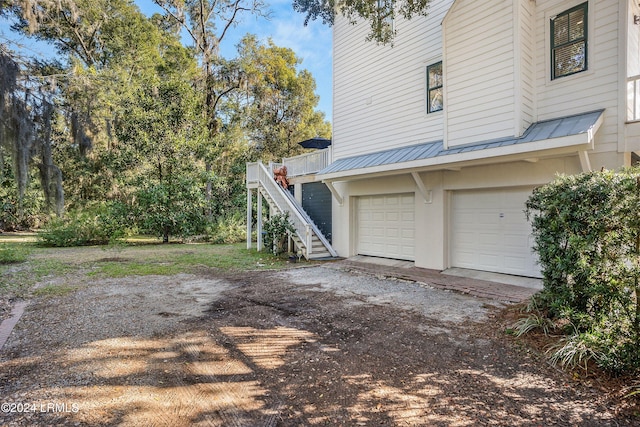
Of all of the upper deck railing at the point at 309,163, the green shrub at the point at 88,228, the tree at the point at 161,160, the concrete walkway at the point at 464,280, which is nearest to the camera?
the concrete walkway at the point at 464,280

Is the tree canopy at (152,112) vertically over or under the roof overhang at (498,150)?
over

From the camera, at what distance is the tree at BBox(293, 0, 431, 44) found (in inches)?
283

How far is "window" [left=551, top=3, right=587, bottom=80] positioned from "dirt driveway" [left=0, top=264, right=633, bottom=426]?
4.63 meters

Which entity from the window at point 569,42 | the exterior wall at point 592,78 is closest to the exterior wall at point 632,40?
the exterior wall at point 592,78

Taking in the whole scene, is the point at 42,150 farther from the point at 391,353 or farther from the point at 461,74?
the point at 461,74

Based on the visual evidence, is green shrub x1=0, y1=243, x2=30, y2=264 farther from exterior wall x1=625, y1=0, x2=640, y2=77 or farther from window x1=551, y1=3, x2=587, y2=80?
exterior wall x1=625, y1=0, x2=640, y2=77

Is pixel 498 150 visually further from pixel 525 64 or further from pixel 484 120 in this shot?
pixel 525 64

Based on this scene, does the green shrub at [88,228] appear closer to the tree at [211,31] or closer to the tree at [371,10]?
the tree at [211,31]

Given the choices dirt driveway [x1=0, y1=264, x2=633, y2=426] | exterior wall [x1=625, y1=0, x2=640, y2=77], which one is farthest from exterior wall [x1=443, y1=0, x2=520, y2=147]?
dirt driveway [x1=0, y1=264, x2=633, y2=426]

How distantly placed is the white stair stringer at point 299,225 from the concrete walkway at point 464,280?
153cm

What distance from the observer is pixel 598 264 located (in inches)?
124

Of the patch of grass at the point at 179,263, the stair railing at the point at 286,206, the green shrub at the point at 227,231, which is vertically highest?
the stair railing at the point at 286,206

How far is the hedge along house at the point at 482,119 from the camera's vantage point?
573 centimetres

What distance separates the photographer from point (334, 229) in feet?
36.5
